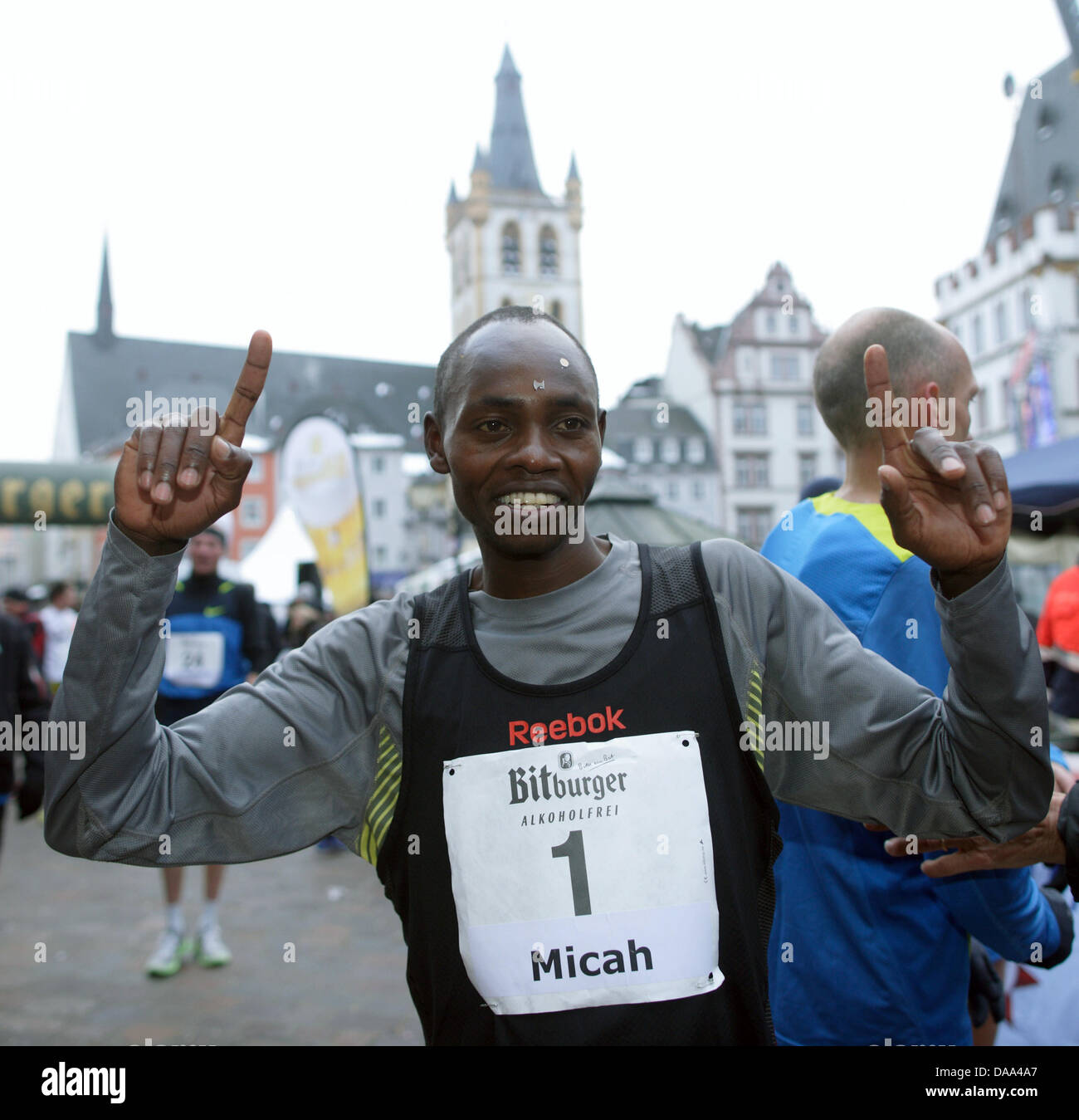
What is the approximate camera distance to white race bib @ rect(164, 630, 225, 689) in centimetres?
554

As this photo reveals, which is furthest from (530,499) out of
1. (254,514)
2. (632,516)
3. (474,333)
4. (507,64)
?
(507,64)

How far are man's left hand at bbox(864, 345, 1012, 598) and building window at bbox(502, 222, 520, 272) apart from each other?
70118mm

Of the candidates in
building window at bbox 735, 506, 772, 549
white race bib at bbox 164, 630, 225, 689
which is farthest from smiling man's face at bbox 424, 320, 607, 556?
building window at bbox 735, 506, 772, 549

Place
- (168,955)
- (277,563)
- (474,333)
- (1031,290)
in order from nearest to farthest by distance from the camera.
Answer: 1. (474,333)
2. (168,955)
3. (277,563)
4. (1031,290)

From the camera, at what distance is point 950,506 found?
1396mm

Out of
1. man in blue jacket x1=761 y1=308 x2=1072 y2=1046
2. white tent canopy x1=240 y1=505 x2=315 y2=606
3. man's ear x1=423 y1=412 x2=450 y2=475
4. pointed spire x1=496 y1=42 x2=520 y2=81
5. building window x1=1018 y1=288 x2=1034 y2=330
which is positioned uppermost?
pointed spire x1=496 y1=42 x2=520 y2=81

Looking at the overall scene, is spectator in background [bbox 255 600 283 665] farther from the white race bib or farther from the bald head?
the bald head

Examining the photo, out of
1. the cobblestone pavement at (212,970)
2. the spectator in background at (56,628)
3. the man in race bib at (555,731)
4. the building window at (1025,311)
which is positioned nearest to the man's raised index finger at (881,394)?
the man in race bib at (555,731)

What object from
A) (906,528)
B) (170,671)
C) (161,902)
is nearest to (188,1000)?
(170,671)

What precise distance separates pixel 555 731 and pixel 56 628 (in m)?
11.9

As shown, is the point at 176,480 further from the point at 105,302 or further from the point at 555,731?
the point at 105,302
